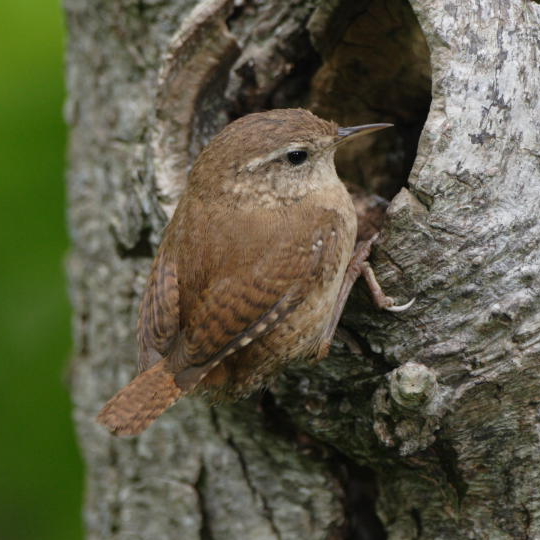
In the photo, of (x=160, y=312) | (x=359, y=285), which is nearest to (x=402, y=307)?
(x=359, y=285)

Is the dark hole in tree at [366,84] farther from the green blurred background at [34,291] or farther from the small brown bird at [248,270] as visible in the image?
the green blurred background at [34,291]

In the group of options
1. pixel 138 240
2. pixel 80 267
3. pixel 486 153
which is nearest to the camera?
pixel 486 153

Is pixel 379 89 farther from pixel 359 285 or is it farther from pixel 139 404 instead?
pixel 139 404

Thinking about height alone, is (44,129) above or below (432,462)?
above

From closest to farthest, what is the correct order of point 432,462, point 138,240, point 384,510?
1. point 432,462
2. point 384,510
3. point 138,240

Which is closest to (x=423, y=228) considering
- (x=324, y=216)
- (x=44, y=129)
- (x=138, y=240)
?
(x=324, y=216)

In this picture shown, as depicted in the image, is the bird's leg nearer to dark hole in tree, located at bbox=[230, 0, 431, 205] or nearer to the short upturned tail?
the short upturned tail

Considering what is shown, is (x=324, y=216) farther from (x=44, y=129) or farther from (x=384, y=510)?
(x=44, y=129)
